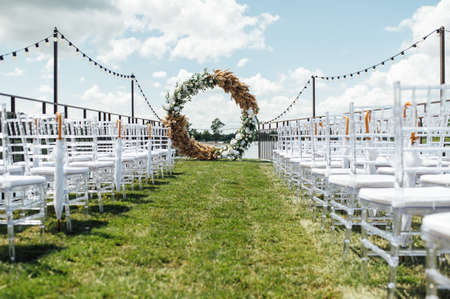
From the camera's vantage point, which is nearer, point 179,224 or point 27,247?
point 27,247

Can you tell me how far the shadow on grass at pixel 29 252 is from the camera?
241 cm

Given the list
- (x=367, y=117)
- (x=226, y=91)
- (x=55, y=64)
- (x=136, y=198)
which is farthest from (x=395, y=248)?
(x=226, y=91)

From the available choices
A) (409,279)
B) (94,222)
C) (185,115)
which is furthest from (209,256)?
(185,115)

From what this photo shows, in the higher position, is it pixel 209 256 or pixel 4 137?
pixel 4 137

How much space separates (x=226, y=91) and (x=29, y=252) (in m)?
10.8

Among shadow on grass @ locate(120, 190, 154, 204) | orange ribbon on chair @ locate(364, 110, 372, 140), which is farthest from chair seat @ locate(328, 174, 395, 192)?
shadow on grass @ locate(120, 190, 154, 204)

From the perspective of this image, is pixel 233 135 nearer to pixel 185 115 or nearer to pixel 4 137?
pixel 185 115

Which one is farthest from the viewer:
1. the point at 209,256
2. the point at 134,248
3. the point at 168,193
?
the point at 168,193

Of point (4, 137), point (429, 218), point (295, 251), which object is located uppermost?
point (4, 137)

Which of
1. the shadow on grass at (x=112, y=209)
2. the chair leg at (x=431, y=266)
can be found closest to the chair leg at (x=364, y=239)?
the chair leg at (x=431, y=266)

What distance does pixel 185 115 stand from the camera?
42.9 feet

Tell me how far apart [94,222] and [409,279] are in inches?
107

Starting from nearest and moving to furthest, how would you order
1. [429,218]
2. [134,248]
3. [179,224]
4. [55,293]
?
[429,218] → [55,293] → [134,248] → [179,224]

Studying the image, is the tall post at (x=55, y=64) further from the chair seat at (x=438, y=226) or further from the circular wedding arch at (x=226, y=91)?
the chair seat at (x=438, y=226)
